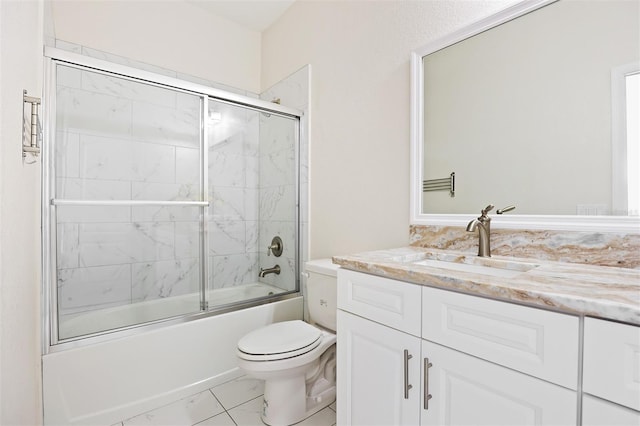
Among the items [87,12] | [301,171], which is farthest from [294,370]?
[87,12]

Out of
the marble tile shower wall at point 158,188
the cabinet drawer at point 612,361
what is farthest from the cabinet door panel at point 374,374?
the marble tile shower wall at point 158,188

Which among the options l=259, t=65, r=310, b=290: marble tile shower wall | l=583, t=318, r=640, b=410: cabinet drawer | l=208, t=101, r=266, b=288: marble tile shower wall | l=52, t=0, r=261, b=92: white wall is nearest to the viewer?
l=583, t=318, r=640, b=410: cabinet drawer

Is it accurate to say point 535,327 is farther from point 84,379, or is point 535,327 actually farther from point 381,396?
point 84,379

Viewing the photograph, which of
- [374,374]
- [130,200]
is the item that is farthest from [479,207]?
[130,200]

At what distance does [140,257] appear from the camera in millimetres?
2217

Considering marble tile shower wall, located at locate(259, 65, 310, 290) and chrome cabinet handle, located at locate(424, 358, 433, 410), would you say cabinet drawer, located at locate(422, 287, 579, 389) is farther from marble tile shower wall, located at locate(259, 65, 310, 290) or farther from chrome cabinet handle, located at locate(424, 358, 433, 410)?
marble tile shower wall, located at locate(259, 65, 310, 290)

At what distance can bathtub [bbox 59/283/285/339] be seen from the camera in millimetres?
1583

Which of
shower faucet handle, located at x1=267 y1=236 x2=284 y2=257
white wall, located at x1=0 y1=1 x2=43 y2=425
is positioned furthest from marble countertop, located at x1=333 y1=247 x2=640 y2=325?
shower faucet handle, located at x1=267 y1=236 x2=284 y2=257

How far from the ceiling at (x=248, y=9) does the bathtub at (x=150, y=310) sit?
2.25 m

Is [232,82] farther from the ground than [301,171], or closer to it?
farther from the ground

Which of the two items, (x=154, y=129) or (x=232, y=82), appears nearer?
(x=154, y=129)

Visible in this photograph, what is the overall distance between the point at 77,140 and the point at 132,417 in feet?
5.39

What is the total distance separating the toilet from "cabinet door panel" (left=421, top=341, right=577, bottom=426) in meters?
0.69

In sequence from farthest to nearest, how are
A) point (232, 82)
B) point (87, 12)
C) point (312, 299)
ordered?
point (232, 82)
point (87, 12)
point (312, 299)
